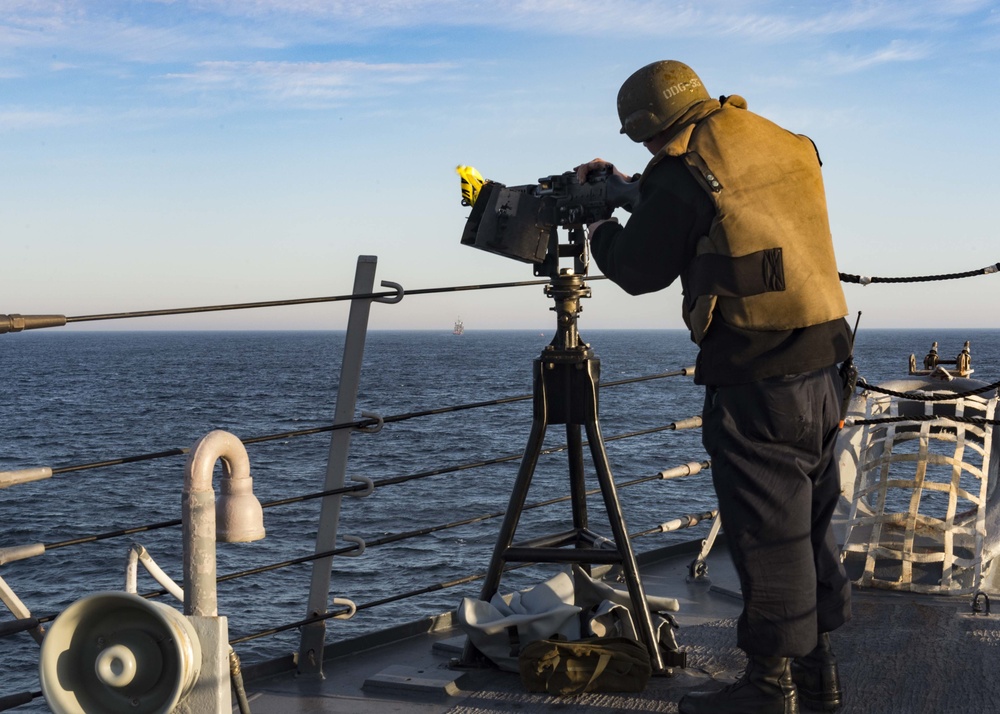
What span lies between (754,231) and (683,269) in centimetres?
26

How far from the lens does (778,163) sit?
9.52 feet

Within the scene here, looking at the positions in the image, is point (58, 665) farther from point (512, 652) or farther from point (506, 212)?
point (506, 212)

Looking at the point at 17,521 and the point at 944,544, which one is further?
the point at 17,521

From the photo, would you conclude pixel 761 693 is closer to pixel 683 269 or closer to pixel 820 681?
pixel 820 681

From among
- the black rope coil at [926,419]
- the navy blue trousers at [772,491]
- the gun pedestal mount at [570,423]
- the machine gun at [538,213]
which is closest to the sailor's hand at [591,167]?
the machine gun at [538,213]

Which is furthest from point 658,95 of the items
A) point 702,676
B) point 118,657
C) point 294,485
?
point 294,485

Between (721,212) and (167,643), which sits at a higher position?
(721,212)

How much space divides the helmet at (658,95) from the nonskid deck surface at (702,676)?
1762 millimetres

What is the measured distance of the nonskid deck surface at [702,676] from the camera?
321 centimetres

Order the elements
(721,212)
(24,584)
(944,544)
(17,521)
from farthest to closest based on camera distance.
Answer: (17,521) < (24,584) < (944,544) < (721,212)

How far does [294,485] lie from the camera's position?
4047 centimetres

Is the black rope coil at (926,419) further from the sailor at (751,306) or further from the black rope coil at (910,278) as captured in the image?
the sailor at (751,306)

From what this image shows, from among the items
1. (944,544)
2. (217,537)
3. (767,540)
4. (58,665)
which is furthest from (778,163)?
(944,544)

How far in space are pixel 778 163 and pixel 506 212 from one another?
86cm
